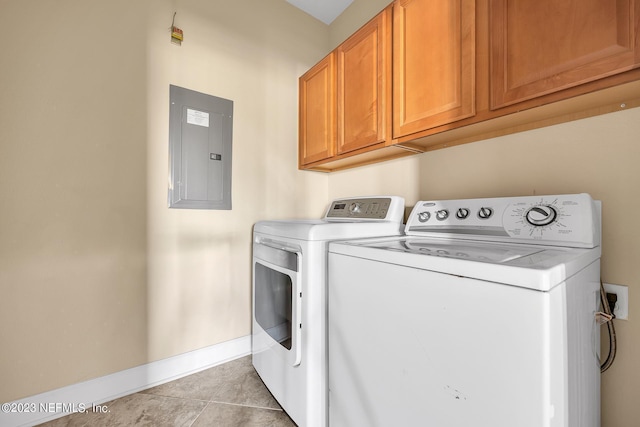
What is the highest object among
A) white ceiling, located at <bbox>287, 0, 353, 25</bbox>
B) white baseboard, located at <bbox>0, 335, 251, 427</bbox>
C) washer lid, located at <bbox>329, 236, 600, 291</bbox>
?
white ceiling, located at <bbox>287, 0, 353, 25</bbox>

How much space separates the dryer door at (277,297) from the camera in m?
1.16

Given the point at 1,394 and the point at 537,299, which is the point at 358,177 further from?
the point at 1,394

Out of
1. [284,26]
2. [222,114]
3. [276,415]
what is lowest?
[276,415]

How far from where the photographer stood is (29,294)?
120 centimetres

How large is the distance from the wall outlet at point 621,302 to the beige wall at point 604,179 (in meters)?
0.01

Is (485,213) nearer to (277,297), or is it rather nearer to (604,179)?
(604,179)

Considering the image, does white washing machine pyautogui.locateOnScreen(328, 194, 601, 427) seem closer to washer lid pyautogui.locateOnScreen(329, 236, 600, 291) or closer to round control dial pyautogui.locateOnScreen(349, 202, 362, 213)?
washer lid pyautogui.locateOnScreen(329, 236, 600, 291)

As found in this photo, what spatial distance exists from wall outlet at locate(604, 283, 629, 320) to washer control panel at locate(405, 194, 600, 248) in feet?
0.69

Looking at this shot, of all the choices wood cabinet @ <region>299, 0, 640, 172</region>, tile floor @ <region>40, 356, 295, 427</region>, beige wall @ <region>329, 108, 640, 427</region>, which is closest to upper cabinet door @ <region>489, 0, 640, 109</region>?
wood cabinet @ <region>299, 0, 640, 172</region>

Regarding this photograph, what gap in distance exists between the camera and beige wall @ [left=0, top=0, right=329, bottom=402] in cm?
119

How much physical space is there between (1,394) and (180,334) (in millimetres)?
712

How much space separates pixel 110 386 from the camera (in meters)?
1.37

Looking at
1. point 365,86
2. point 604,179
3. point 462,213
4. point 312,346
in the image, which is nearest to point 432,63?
point 365,86

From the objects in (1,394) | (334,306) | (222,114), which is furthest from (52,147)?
(334,306)
